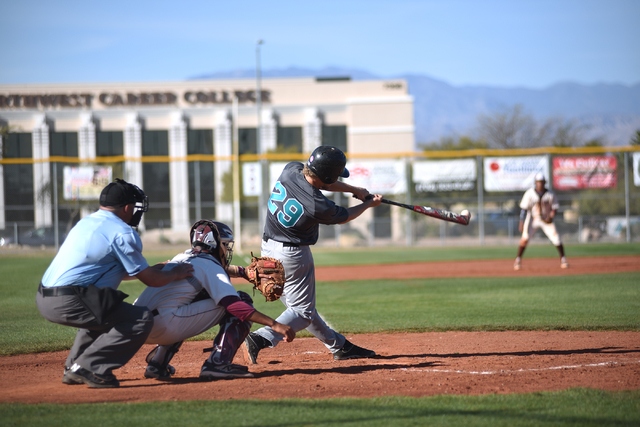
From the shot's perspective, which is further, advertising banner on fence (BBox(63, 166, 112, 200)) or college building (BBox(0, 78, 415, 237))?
college building (BBox(0, 78, 415, 237))

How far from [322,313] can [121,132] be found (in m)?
42.7

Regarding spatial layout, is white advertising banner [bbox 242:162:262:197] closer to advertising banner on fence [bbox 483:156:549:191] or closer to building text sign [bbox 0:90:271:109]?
advertising banner on fence [bbox 483:156:549:191]

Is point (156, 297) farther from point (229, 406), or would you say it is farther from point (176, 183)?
point (176, 183)

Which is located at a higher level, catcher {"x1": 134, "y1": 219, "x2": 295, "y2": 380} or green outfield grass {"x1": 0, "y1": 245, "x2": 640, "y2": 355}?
catcher {"x1": 134, "y1": 219, "x2": 295, "y2": 380}

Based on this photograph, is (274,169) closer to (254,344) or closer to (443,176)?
(443,176)

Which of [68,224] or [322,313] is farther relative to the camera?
[68,224]

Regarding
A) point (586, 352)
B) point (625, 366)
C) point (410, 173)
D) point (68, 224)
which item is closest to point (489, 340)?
point (586, 352)

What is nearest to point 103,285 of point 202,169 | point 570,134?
point 202,169

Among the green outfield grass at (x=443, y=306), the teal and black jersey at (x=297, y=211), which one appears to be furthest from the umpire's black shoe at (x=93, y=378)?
the green outfield grass at (x=443, y=306)

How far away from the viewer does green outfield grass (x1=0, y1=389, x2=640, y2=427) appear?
3.57m

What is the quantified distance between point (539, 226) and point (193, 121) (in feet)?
124

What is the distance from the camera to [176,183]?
4353 centimetres

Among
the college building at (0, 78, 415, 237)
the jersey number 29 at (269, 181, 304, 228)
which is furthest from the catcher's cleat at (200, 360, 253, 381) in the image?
the college building at (0, 78, 415, 237)

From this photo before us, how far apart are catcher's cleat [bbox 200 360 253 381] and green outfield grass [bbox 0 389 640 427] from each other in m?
0.72
